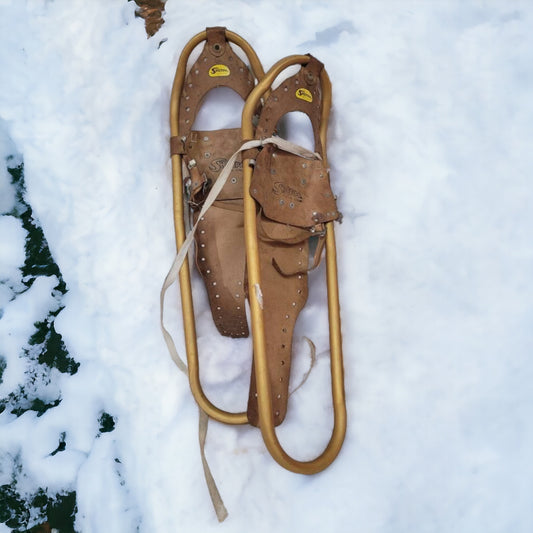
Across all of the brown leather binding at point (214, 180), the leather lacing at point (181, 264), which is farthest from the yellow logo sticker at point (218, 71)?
the leather lacing at point (181, 264)

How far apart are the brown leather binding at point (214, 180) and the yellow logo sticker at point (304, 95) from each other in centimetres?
18

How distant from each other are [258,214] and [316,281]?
33 centimetres

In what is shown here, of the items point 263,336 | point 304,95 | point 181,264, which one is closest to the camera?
point 263,336

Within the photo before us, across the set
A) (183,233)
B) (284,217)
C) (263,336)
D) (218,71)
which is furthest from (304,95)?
(263,336)

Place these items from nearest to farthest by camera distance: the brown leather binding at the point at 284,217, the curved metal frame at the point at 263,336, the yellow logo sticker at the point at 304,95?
the curved metal frame at the point at 263,336 → the brown leather binding at the point at 284,217 → the yellow logo sticker at the point at 304,95

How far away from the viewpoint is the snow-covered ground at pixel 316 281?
1471 mm

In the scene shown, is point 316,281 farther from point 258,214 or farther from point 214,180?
point 214,180

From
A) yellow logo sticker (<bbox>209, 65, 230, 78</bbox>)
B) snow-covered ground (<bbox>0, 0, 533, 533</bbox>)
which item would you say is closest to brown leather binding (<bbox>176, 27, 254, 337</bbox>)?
yellow logo sticker (<bbox>209, 65, 230, 78</bbox>)

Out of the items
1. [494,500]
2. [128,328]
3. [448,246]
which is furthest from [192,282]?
[494,500]

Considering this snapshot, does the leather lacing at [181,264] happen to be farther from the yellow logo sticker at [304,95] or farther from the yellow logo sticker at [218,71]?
the yellow logo sticker at [218,71]

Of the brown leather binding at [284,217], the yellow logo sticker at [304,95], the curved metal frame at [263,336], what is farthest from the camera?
the yellow logo sticker at [304,95]

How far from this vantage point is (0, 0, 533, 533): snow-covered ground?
1471mm

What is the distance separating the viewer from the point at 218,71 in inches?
68.7

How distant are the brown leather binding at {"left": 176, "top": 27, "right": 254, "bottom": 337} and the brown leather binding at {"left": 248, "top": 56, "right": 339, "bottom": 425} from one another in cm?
15
